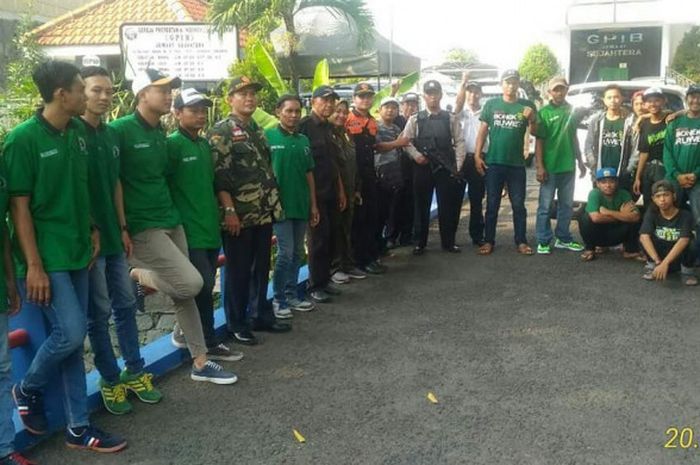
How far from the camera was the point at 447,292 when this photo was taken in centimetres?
692

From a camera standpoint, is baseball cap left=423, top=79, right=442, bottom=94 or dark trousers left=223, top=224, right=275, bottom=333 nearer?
dark trousers left=223, top=224, right=275, bottom=333

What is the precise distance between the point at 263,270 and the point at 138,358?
4.36 feet

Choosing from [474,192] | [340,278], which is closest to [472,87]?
[474,192]

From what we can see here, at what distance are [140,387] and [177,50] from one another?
4.21m

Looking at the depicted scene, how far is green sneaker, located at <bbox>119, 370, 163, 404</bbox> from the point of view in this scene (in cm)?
448

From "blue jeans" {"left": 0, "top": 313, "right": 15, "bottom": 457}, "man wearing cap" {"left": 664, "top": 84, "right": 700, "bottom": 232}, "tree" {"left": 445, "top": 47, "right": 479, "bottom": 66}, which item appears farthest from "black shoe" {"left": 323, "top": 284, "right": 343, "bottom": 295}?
"tree" {"left": 445, "top": 47, "right": 479, "bottom": 66}

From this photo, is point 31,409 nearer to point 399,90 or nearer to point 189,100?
point 189,100

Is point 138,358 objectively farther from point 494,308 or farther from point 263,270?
point 494,308

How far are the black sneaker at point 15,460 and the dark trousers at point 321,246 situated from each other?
3.23 metres

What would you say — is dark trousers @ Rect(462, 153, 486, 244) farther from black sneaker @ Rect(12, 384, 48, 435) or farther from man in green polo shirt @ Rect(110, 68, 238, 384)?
black sneaker @ Rect(12, 384, 48, 435)

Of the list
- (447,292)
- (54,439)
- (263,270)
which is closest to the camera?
(54,439)

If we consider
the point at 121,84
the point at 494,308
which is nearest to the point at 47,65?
the point at 494,308

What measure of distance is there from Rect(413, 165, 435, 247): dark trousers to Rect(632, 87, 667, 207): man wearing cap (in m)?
2.22

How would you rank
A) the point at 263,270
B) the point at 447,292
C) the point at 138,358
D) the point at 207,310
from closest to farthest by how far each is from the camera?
1. the point at 138,358
2. the point at 207,310
3. the point at 263,270
4. the point at 447,292
